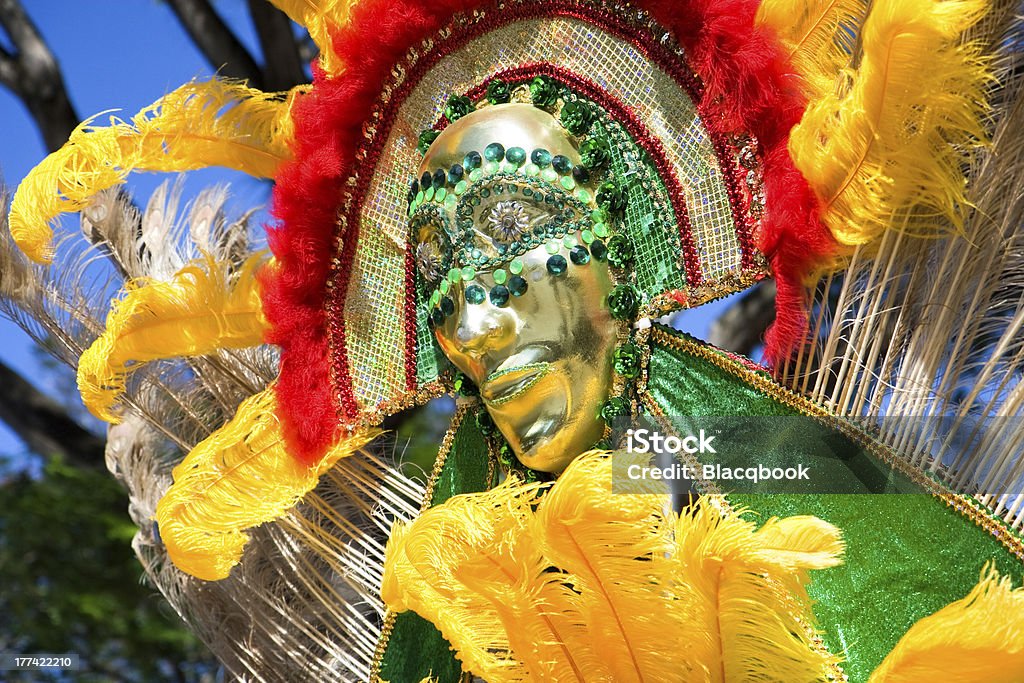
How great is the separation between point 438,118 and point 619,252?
0.55 m

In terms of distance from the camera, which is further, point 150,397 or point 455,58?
point 150,397

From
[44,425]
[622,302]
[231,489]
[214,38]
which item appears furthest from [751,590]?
[44,425]

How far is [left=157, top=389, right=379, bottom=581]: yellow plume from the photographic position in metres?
2.56

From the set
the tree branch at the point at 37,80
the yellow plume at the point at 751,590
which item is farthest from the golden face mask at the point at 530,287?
the tree branch at the point at 37,80

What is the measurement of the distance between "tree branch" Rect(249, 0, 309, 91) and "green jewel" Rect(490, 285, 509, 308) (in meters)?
2.24

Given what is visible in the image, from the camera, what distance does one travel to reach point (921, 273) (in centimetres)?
201

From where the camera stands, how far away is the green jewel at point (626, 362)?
7.22 ft

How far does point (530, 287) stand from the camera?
7.16 feet

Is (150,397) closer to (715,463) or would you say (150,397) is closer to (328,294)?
(328,294)

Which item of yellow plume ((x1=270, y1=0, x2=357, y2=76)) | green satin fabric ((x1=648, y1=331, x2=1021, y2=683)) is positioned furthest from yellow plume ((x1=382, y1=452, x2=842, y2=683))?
yellow plume ((x1=270, y1=0, x2=357, y2=76))

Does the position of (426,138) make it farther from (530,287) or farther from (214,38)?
(214,38)

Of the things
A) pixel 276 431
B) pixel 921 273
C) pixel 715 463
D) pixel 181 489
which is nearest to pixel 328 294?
pixel 276 431

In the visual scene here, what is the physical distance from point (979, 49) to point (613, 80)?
71 centimetres

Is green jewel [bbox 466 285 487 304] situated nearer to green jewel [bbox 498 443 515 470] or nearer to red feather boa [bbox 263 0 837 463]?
green jewel [bbox 498 443 515 470]
